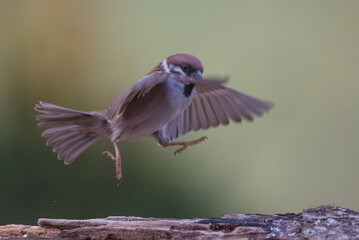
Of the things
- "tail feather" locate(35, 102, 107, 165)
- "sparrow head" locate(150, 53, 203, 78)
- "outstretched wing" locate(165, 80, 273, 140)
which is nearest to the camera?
"sparrow head" locate(150, 53, 203, 78)

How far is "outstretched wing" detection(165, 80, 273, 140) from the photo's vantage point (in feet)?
7.71

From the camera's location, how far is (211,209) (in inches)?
111

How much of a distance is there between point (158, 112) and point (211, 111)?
46 centimetres

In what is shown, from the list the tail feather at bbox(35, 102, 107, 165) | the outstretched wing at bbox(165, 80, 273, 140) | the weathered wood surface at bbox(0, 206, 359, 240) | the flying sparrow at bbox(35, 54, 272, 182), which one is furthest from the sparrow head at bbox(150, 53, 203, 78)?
the weathered wood surface at bbox(0, 206, 359, 240)

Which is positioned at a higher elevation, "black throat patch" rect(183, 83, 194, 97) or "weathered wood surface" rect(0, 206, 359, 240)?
"black throat patch" rect(183, 83, 194, 97)

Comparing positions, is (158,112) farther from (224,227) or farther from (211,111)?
(224,227)

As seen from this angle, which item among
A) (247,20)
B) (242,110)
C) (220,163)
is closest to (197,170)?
(220,163)

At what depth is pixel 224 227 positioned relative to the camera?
1731 millimetres

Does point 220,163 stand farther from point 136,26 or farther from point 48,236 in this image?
point 48,236

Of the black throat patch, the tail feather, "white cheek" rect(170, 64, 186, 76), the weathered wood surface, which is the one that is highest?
"white cheek" rect(170, 64, 186, 76)

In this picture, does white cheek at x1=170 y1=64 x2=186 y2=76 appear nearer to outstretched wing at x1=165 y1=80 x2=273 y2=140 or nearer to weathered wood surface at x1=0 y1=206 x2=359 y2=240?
outstretched wing at x1=165 y1=80 x2=273 y2=140

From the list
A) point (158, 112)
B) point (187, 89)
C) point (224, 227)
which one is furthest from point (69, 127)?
point (224, 227)

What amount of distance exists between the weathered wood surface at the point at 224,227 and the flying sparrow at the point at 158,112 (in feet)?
0.91

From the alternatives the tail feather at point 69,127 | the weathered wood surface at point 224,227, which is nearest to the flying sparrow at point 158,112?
the tail feather at point 69,127
